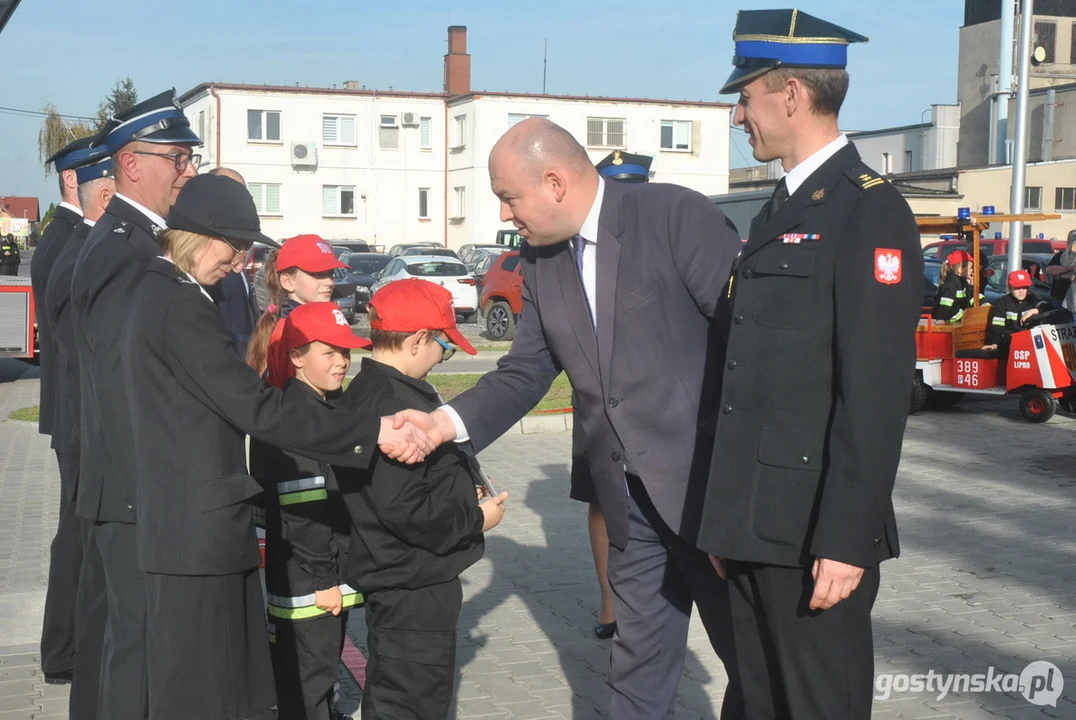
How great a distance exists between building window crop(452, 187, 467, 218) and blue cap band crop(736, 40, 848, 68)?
5407 centimetres

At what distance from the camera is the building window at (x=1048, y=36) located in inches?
2731

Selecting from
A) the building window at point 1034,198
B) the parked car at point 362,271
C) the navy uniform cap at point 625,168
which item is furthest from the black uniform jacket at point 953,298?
the building window at point 1034,198

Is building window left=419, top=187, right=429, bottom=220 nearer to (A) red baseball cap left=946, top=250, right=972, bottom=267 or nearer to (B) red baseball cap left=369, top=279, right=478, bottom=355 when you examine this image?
(A) red baseball cap left=946, top=250, right=972, bottom=267

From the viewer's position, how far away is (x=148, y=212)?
4473 millimetres

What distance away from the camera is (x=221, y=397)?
139 inches

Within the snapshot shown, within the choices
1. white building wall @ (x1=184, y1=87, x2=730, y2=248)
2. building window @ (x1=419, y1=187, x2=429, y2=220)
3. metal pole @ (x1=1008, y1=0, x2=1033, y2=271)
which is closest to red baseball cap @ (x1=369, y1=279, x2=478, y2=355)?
metal pole @ (x1=1008, y1=0, x2=1033, y2=271)

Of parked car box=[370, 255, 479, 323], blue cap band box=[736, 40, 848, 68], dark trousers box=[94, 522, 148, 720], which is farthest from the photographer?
parked car box=[370, 255, 479, 323]

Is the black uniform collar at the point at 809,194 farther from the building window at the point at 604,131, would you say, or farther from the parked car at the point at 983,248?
the building window at the point at 604,131

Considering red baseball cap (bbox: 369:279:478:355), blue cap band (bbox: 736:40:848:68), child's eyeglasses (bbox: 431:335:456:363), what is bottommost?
child's eyeglasses (bbox: 431:335:456:363)

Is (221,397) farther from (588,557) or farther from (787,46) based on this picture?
(588,557)

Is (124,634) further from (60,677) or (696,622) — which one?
(696,622)

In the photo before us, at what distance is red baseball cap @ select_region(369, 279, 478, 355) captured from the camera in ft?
13.2

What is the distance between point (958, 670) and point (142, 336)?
3.88m

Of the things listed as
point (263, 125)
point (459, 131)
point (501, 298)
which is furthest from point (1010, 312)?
point (263, 125)
